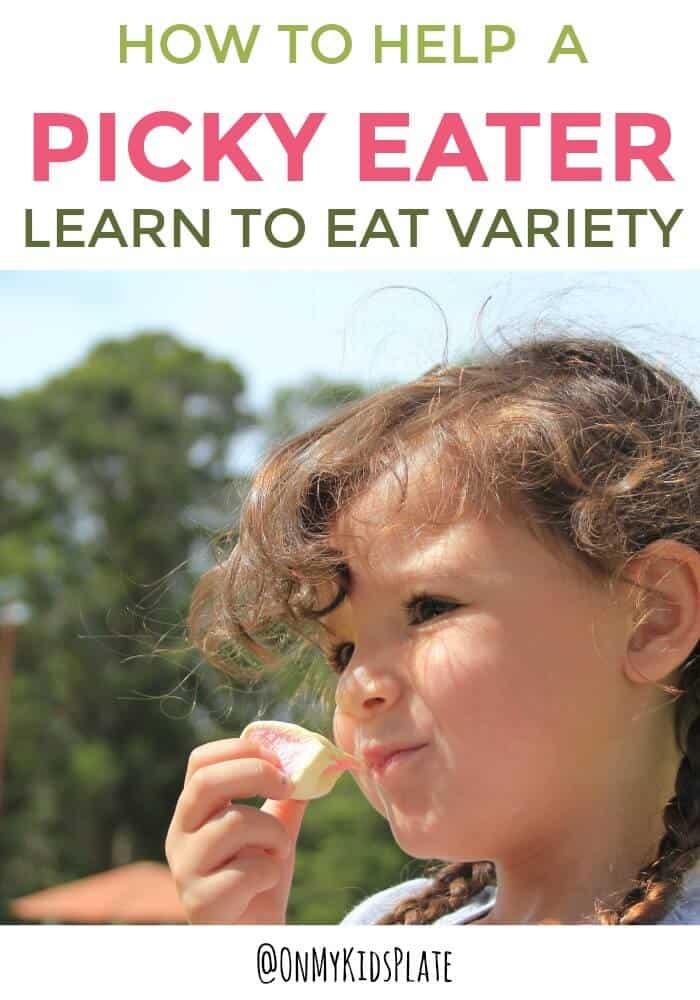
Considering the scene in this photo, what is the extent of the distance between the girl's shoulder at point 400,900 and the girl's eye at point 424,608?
0.50 meters

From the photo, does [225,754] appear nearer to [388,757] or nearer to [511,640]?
[388,757]

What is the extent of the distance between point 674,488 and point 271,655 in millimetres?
669

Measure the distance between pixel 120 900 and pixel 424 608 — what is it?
323 inches

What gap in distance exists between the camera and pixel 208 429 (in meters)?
16.2

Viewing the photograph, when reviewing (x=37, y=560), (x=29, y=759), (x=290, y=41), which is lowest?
(x=29, y=759)

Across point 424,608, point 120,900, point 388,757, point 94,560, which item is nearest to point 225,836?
point 388,757

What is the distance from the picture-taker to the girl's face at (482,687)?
1.47 m

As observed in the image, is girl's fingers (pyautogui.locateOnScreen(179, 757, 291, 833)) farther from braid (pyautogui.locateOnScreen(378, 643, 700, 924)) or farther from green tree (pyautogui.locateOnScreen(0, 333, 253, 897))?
green tree (pyautogui.locateOnScreen(0, 333, 253, 897))

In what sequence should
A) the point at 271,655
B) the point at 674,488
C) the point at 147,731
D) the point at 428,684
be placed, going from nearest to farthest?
1. the point at 428,684
2. the point at 674,488
3. the point at 271,655
4. the point at 147,731

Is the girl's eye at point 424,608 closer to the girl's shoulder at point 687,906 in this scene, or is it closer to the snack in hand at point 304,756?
the snack in hand at point 304,756

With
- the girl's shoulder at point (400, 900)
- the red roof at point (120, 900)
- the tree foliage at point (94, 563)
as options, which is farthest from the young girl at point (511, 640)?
the tree foliage at point (94, 563)

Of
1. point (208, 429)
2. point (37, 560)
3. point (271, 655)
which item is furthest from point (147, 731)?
point (271, 655)

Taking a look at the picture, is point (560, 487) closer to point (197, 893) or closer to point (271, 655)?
point (271, 655)

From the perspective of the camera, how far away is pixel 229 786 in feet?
5.28
